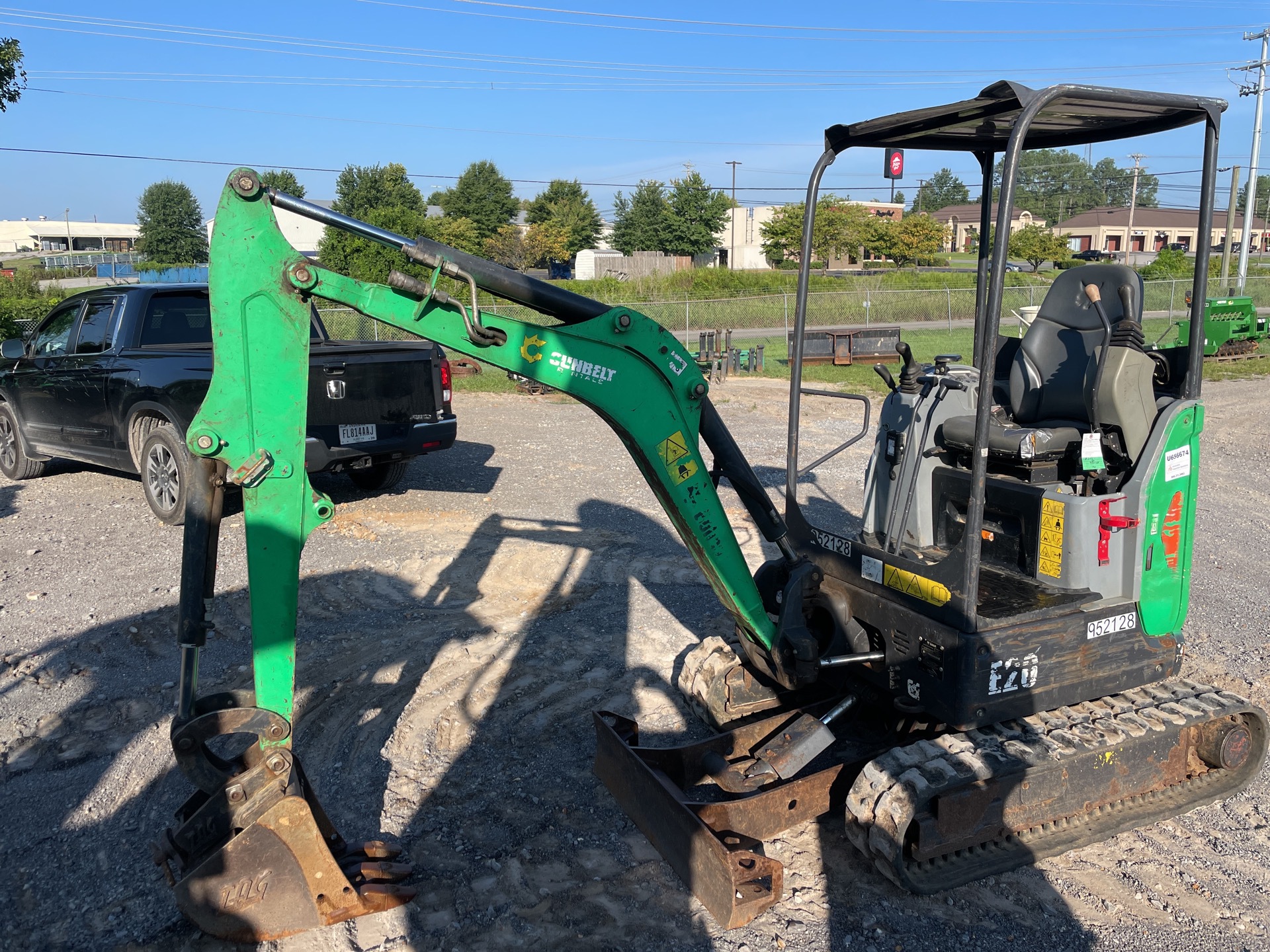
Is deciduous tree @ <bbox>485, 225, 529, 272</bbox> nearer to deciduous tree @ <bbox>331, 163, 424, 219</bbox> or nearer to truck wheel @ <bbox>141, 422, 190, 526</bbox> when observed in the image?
deciduous tree @ <bbox>331, 163, 424, 219</bbox>

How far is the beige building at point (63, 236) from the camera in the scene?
112875 mm

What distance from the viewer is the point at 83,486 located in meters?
10.1

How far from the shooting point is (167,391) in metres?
8.44

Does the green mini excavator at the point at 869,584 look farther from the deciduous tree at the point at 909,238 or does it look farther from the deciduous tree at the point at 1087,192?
the deciduous tree at the point at 1087,192

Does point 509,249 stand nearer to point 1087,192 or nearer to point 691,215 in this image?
point 691,215

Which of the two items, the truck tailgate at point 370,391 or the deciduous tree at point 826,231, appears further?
the deciduous tree at point 826,231

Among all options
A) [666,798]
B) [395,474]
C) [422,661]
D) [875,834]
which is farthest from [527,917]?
[395,474]

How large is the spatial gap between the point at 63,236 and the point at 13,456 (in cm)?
12801

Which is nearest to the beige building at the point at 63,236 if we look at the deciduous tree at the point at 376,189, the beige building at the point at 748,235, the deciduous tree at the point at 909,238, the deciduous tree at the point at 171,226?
the deciduous tree at the point at 171,226

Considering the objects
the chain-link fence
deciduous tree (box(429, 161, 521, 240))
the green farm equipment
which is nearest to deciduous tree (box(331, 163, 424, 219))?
deciduous tree (box(429, 161, 521, 240))

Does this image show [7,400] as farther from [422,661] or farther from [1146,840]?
[1146,840]

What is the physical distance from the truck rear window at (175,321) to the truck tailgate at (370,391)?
119cm

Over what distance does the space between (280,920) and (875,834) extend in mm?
2152

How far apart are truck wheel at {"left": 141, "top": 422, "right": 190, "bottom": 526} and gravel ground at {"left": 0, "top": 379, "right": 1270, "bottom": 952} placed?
0.22m
